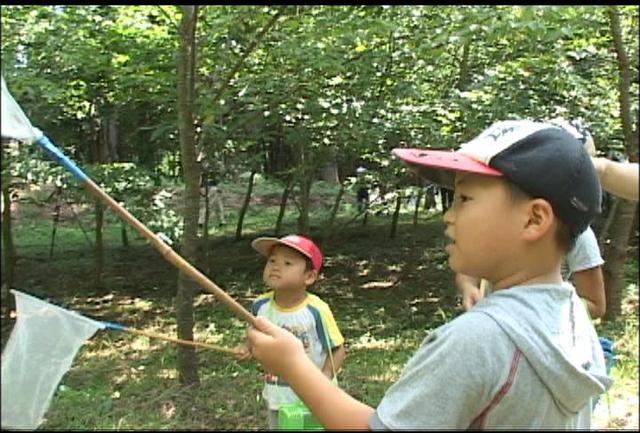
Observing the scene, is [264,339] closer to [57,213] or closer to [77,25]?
[77,25]

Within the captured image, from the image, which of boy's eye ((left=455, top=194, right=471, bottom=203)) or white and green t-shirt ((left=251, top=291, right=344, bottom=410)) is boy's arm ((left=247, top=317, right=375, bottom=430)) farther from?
white and green t-shirt ((left=251, top=291, right=344, bottom=410))

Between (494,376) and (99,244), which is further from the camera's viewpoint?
(99,244)

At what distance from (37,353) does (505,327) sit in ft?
2.79

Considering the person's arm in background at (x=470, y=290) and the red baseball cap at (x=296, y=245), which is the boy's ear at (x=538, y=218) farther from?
the red baseball cap at (x=296, y=245)

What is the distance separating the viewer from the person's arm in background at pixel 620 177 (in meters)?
1.21

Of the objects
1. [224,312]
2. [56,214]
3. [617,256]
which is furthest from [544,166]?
[56,214]

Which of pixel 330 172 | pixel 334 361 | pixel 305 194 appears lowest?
pixel 305 194

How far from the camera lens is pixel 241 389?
187 inches

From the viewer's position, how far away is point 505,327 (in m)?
1.09

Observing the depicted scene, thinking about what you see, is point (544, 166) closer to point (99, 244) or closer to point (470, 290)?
point (470, 290)

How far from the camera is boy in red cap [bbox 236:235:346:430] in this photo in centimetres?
319

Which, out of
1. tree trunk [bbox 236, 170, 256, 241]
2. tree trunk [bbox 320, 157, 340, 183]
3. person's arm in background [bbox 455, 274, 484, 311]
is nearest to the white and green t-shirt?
person's arm in background [bbox 455, 274, 484, 311]

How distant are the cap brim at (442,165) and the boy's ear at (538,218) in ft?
0.24

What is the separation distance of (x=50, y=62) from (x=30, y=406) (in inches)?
177
